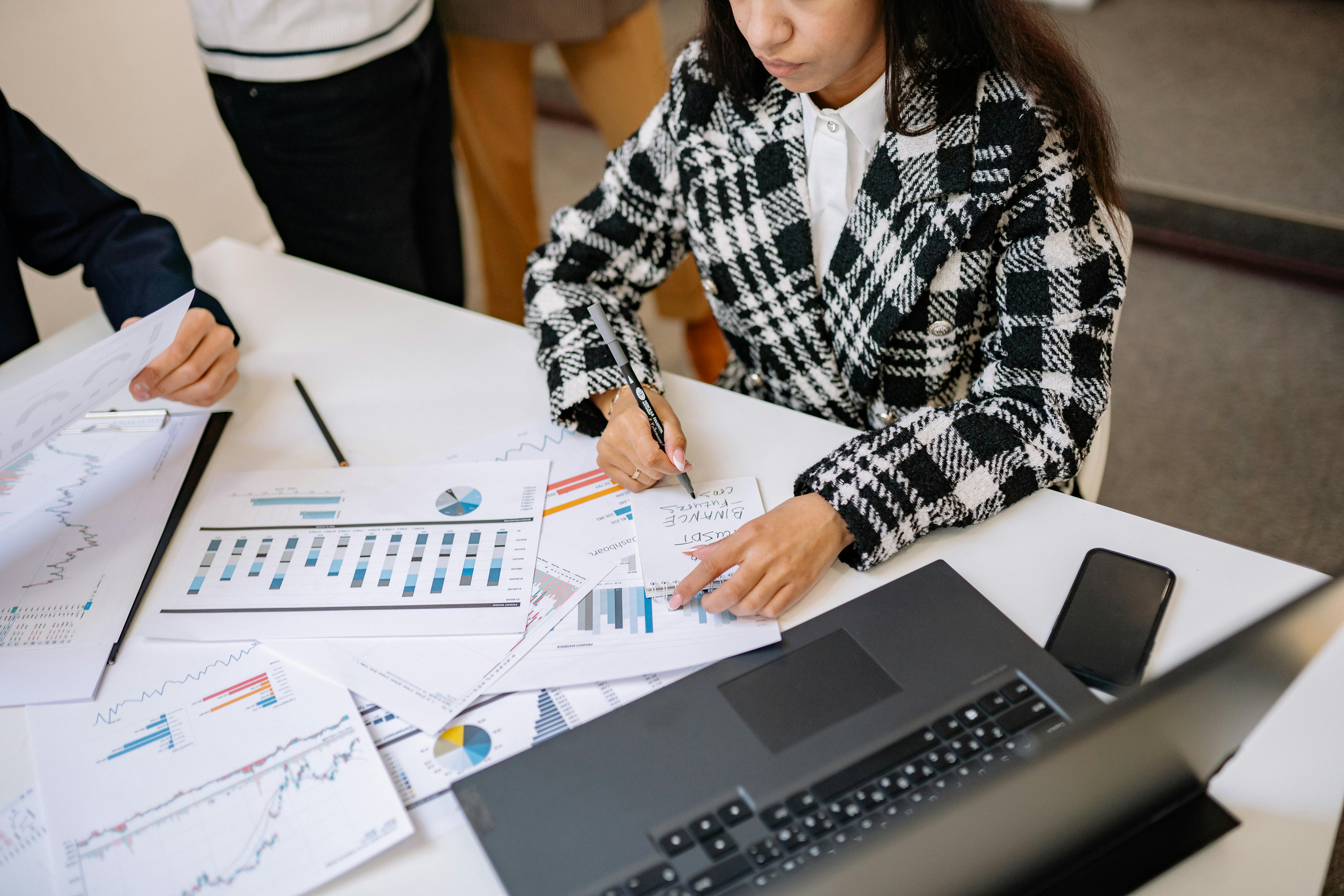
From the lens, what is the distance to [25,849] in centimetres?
65

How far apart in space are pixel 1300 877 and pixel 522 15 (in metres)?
1.67

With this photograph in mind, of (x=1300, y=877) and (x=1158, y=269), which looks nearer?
(x=1300, y=877)

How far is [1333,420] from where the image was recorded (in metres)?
1.98

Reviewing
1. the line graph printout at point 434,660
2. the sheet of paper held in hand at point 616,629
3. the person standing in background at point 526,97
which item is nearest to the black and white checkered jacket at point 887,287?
the sheet of paper held in hand at point 616,629

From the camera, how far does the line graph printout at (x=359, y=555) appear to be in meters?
0.79

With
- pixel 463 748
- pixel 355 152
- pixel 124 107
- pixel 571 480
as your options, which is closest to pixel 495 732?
pixel 463 748

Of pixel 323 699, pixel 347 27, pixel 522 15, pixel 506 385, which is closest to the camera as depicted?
pixel 323 699

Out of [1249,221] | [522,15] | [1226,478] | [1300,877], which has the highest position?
[522,15]

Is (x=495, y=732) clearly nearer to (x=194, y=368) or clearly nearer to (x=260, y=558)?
(x=260, y=558)

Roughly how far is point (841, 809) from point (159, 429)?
82 cm

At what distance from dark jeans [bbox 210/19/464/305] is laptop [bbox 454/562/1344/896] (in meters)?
1.07

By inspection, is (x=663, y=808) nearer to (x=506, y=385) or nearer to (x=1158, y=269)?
(x=506, y=385)

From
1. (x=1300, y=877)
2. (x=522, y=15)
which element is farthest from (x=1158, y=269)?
(x=1300, y=877)

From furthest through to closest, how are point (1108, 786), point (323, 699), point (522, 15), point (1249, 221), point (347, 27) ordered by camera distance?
point (1249, 221) → point (522, 15) → point (347, 27) → point (323, 699) → point (1108, 786)
